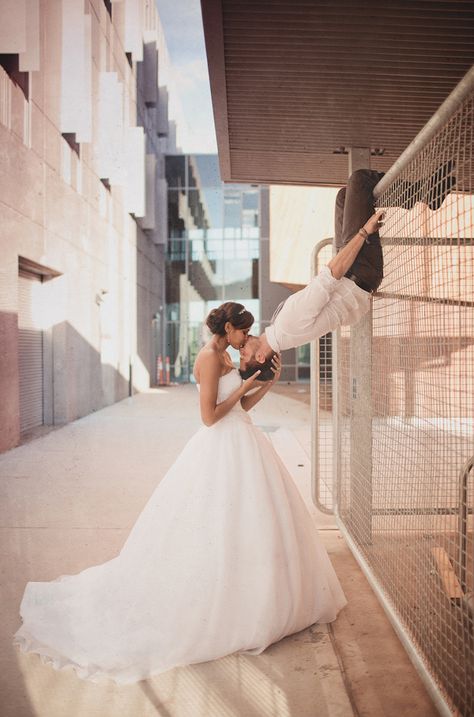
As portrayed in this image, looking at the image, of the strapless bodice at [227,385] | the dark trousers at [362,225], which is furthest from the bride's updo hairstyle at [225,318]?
→ the dark trousers at [362,225]

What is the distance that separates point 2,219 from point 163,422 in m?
5.51

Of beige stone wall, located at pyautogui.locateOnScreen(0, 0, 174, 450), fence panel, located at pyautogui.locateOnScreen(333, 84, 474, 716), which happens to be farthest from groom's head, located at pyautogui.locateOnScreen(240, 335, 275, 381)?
beige stone wall, located at pyautogui.locateOnScreen(0, 0, 174, 450)

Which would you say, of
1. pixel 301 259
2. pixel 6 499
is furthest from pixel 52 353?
pixel 301 259

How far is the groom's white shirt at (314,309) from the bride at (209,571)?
16cm

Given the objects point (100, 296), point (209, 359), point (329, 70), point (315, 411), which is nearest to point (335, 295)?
→ point (209, 359)

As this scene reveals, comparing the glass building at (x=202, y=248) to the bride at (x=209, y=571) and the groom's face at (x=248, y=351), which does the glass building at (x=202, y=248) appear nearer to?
the groom's face at (x=248, y=351)

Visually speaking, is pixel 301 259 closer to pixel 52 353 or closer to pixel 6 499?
pixel 52 353

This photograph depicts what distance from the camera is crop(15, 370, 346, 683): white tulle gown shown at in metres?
2.96

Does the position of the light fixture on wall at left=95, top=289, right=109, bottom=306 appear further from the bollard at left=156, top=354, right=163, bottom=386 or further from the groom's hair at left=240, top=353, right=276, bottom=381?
the groom's hair at left=240, top=353, right=276, bottom=381

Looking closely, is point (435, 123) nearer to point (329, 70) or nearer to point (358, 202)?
point (358, 202)

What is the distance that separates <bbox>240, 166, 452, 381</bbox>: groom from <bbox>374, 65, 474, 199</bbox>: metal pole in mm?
209

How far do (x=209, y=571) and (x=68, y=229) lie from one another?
10399 mm

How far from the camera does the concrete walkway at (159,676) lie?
102 inches

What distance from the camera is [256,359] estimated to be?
339 centimetres
